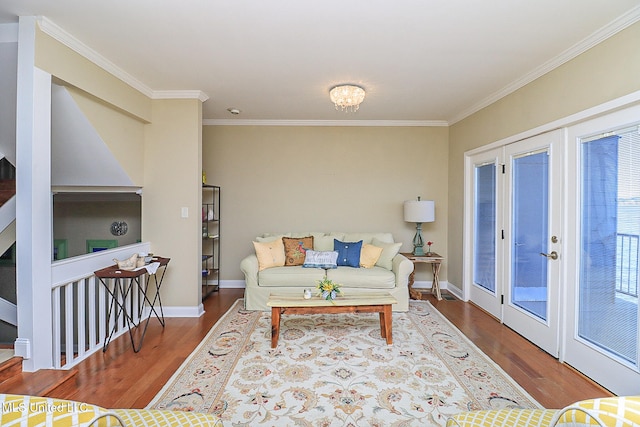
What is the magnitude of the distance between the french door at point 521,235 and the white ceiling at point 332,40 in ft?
2.57

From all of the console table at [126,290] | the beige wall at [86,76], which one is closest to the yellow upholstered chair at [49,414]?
the console table at [126,290]

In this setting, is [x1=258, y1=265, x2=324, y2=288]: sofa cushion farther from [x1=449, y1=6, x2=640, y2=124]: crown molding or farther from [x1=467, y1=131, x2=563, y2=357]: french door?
[x1=449, y1=6, x2=640, y2=124]: crown molding

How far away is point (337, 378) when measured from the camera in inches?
101

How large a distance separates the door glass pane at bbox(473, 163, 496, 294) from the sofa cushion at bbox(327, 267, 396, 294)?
118cm

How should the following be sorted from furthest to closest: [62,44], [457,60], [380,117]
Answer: [380,117]
[457,60]
[62,44]

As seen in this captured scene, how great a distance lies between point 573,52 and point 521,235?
1.74m

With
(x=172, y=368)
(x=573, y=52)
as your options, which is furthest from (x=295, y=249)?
(x=573, y=52)

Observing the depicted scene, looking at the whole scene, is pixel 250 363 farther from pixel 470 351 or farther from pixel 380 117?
pixel 380 117

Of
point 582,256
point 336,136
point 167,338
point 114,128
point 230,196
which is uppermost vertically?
point 336,136

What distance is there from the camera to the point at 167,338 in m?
3.40

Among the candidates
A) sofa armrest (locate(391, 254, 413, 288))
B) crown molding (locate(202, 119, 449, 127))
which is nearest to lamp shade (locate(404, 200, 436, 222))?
sofa armrest (locate(391, 254, 413, 288))

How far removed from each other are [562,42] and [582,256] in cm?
172

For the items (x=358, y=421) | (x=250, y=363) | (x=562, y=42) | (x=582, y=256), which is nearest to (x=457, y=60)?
(x=562, y=42)

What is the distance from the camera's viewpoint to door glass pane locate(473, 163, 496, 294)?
162 inches
